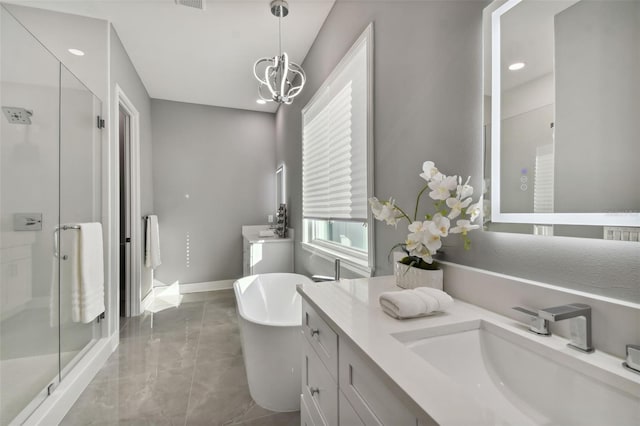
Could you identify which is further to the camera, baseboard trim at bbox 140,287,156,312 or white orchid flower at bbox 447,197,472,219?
baseboard trim at bbox 140,287,156,312

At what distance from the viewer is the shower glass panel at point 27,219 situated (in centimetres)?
142

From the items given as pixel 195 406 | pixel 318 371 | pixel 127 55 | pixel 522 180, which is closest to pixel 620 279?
pixel 522 180

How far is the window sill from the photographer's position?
1.73 metres

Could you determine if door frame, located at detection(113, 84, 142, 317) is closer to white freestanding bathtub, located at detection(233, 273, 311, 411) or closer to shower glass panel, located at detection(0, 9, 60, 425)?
shower glass panel, located at detection(0, 9, 60, 425)

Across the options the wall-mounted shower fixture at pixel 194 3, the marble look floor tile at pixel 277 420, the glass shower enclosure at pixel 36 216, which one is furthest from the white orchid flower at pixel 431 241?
the wall-mounted shower fixture at pixel 194 3

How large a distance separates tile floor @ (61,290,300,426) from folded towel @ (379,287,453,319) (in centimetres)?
123

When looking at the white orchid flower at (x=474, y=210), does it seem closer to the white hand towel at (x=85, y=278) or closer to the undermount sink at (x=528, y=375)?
the undermount sink at (x=528, y=375)

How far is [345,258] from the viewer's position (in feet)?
6.52

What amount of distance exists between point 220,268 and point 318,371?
11.9ft

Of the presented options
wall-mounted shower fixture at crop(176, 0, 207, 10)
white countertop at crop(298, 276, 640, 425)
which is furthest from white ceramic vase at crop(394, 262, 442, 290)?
wall-mounted shower fixture at crop(176, 0, 207, 10)

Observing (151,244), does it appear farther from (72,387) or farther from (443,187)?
(443,187)

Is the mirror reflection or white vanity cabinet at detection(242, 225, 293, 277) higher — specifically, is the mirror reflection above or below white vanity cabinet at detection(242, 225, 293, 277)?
above

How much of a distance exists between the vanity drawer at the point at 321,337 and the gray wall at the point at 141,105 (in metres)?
2.44

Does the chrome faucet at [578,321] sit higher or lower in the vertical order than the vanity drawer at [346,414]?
higher
